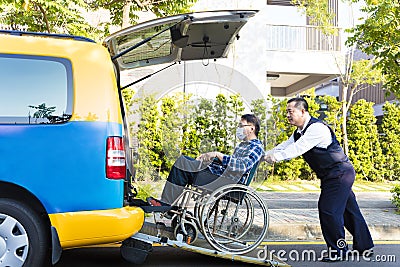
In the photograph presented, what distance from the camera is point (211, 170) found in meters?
5.55

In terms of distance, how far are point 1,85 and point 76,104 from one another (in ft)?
1.93

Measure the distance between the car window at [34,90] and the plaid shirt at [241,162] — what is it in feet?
6.31

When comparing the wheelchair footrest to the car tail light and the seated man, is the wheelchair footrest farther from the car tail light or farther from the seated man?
the car tail light

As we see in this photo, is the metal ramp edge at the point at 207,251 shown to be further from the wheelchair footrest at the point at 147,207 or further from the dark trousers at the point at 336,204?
the dark trousers at the point at 336,204

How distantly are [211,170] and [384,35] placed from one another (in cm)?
433

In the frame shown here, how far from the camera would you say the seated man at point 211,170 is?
5.46m

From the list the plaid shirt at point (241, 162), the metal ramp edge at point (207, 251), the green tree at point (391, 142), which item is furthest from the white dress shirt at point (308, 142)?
the green tree at point (391, 142)

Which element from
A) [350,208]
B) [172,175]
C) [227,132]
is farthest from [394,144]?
[172,175]

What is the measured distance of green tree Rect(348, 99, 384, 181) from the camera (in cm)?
1488

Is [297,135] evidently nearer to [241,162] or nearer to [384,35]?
[241,162]

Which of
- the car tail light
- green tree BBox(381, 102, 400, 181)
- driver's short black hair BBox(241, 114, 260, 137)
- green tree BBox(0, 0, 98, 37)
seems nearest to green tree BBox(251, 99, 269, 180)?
driver's short black hair BBox(241, 114, 260, 137)

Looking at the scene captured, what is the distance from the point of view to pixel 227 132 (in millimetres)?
7867

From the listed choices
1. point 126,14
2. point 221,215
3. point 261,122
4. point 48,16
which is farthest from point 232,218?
point 48,16

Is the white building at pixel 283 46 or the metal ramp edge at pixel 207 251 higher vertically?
the white building at pixel 283 46
